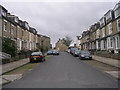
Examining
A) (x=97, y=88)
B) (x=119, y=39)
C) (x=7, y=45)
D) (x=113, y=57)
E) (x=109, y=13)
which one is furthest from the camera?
(x=109, y=13)

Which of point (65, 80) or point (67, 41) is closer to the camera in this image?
point (65, 80)

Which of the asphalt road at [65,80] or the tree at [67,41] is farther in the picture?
the tree at [67,41]

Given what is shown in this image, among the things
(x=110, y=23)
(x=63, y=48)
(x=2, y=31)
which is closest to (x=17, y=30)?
(x=2, y=31)

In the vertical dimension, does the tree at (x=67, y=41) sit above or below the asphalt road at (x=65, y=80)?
above

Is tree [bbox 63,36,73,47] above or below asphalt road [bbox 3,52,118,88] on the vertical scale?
above

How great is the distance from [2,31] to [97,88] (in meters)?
19.5

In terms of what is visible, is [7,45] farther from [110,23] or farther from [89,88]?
[110,23]

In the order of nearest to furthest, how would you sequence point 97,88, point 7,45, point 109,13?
point 97,88 < point 7,45 < point 109,13

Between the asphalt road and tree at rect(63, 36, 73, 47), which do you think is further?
tree at rect(63, 36, 73, 47)

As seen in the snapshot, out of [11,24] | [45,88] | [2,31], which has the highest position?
[11,24]

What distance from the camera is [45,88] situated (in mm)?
6102

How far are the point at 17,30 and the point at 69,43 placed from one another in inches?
2974

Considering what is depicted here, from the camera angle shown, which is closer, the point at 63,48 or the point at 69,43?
the point at 63,48

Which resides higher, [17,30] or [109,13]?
[109,13]
